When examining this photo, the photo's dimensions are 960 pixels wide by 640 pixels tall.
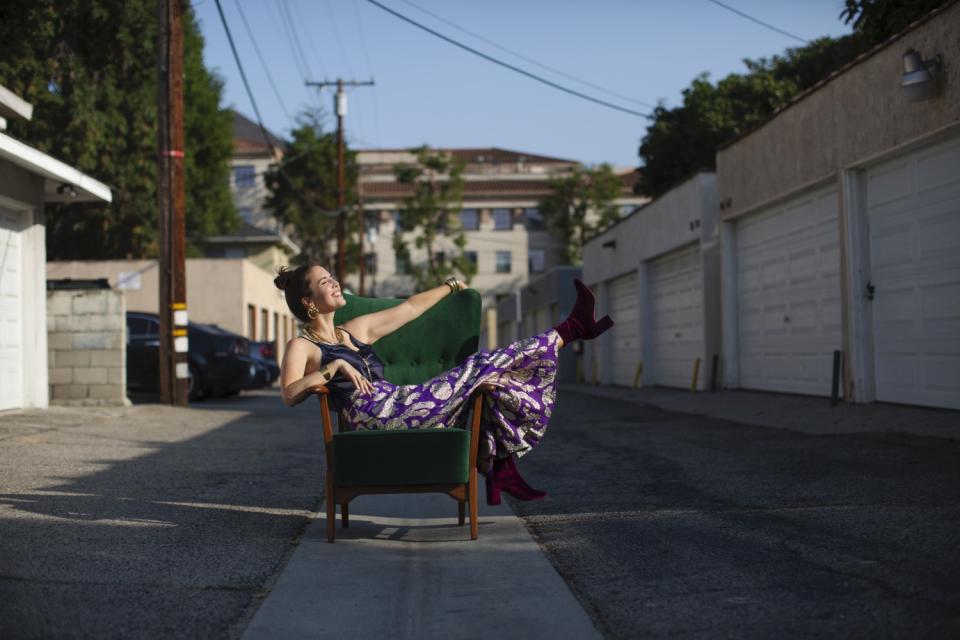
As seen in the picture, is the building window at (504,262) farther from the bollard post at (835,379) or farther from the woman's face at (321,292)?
the woman's face at (321,292)

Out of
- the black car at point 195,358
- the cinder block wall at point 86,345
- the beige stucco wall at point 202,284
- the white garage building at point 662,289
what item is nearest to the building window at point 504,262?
the beige stucco wall at point 202,284

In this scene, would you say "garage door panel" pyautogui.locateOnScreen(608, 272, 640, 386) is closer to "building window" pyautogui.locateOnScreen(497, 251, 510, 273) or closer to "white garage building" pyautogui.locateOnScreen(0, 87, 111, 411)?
"white garage building" pyautogui.locateOnScreen(0, 87, 111, 411)

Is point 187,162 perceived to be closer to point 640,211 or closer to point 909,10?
point 640,211

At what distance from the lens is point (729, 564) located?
12.8 ft

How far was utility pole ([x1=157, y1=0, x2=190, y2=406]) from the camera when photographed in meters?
15.0

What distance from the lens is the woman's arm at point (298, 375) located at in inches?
185

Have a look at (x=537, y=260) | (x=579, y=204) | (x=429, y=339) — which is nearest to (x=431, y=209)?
(x=537, y=260)

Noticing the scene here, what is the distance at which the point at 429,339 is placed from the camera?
5.53 metres

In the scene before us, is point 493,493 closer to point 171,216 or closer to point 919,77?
point 919,77

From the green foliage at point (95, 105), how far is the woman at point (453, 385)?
28498mm

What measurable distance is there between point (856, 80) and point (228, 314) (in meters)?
21.8

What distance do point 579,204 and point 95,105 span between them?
116ft

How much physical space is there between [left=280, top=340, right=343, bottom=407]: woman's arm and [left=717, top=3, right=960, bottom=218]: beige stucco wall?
23.0 feet

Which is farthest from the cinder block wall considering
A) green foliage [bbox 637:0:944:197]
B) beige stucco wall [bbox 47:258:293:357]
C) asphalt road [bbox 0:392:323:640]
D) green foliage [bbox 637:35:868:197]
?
green foliage [bbox 637:35:868:197]
